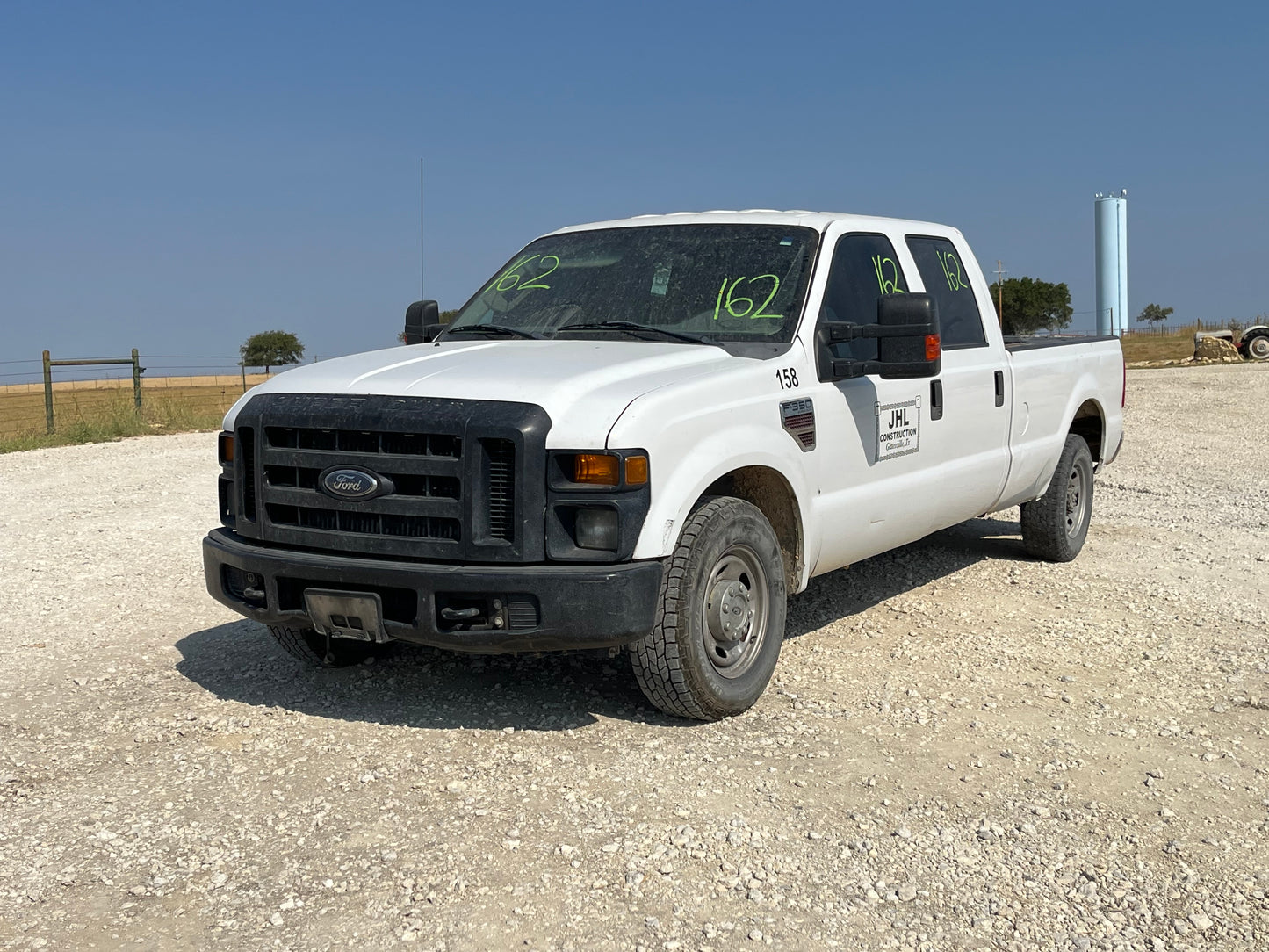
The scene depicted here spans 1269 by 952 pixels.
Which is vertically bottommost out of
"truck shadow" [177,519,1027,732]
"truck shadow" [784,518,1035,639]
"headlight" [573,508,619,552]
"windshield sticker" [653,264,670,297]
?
"truck shadow" [177,519,1027,732]

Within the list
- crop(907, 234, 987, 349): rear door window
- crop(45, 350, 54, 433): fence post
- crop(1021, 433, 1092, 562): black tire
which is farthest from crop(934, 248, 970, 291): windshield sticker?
crop(45, 350, 54, 433): fence post

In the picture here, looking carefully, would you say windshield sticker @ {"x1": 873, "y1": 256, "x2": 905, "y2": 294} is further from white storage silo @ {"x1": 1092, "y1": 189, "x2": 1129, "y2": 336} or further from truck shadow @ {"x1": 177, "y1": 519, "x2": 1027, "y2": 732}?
white storage silo @ {"x1": 1092, "y1": 189, "x2": 1129, "y2": 336}

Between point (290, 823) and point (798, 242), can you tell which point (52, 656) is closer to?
point (290, 823)

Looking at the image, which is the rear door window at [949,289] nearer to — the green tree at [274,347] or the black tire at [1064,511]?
the black tire at [1064,511]

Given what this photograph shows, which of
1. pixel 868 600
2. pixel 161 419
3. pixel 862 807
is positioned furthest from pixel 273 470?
pixel 161 419

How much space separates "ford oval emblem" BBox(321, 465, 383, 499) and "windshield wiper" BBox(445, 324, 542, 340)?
1.37 metres

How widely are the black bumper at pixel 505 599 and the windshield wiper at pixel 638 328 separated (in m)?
1.27

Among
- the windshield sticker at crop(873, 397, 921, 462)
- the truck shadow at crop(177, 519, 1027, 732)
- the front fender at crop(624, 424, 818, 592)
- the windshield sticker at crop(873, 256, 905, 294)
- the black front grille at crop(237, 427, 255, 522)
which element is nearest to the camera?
the front fender at crop(624, 424, 818, 592)

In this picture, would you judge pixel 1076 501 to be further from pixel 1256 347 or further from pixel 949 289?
pixel 1256 347

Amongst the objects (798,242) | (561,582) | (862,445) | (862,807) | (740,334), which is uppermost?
(798,242)

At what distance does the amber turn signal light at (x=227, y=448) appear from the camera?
5.12m

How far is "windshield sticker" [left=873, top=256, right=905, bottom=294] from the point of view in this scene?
610 cm

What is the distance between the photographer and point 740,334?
5.41m

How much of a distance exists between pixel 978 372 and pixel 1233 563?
8.41ft
